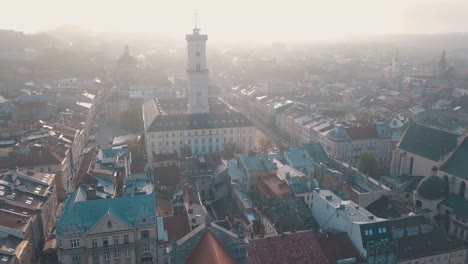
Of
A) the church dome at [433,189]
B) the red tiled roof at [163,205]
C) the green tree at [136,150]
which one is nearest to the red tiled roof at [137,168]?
the red tiled roof at [163,205]

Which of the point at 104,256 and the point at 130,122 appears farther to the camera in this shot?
the point at 130,122

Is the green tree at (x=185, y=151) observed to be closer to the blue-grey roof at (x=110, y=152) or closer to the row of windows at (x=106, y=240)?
the blue-grey roof at (x=110, y=152)

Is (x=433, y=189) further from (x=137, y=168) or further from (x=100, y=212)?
(x=100, y=212)

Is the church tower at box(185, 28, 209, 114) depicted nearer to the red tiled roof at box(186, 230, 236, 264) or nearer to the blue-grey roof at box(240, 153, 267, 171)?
the blue-grey roof at box(240, 153, 267, 171)

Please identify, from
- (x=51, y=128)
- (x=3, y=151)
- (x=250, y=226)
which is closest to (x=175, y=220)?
(x=250, y=226)

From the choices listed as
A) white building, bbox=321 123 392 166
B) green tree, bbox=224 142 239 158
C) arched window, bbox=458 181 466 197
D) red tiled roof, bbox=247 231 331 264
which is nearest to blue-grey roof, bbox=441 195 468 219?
arched window, bbox=458 181 466 197

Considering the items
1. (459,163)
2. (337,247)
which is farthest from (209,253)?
(459,163)
